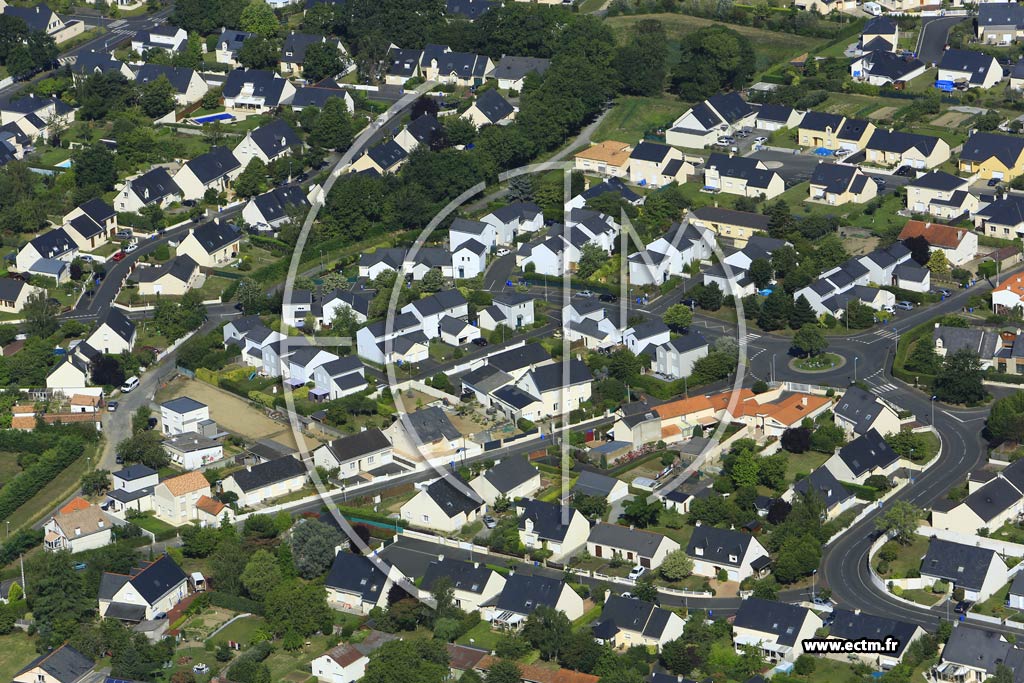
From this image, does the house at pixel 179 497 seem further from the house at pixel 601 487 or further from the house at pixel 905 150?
the house at pixel 905 150

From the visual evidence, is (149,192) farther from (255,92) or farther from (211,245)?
(255,92)

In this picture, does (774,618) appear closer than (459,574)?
Yes

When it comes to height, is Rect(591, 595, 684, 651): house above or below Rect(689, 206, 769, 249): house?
above

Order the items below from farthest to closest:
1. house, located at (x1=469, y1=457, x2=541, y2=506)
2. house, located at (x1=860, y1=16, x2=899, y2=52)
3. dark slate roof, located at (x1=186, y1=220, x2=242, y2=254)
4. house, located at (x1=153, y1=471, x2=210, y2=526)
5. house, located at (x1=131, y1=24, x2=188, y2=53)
→ house, located at (x1=131, y1=24, x2=188, y2=53)
house, located at (x1=860, y1=16, x2=899, y2=52)
dark slate roof, located at (x1=186, y1=220, x2=242, y2=254)
house, located at (x1=153, y1=471, x2=210, y2=526)
house, located at (x1=469, y1=457, x2=541, y2=506)

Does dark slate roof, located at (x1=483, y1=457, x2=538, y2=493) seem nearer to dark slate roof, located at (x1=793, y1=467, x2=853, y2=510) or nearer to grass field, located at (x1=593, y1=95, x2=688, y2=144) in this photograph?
dark slate roof, located at (x1=793, y1=467, x2=853, y2=510)

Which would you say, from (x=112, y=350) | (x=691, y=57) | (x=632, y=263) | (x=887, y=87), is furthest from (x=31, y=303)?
(x=887, y=87)

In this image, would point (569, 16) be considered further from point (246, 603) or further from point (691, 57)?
point (246, 603)

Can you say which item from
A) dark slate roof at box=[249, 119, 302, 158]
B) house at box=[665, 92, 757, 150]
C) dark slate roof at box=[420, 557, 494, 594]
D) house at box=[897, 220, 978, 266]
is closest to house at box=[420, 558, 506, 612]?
dark slate roof at box=[420, 557, 494, 594]

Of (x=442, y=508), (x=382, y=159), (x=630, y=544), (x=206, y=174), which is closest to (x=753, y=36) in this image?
(x=382, y=159)
